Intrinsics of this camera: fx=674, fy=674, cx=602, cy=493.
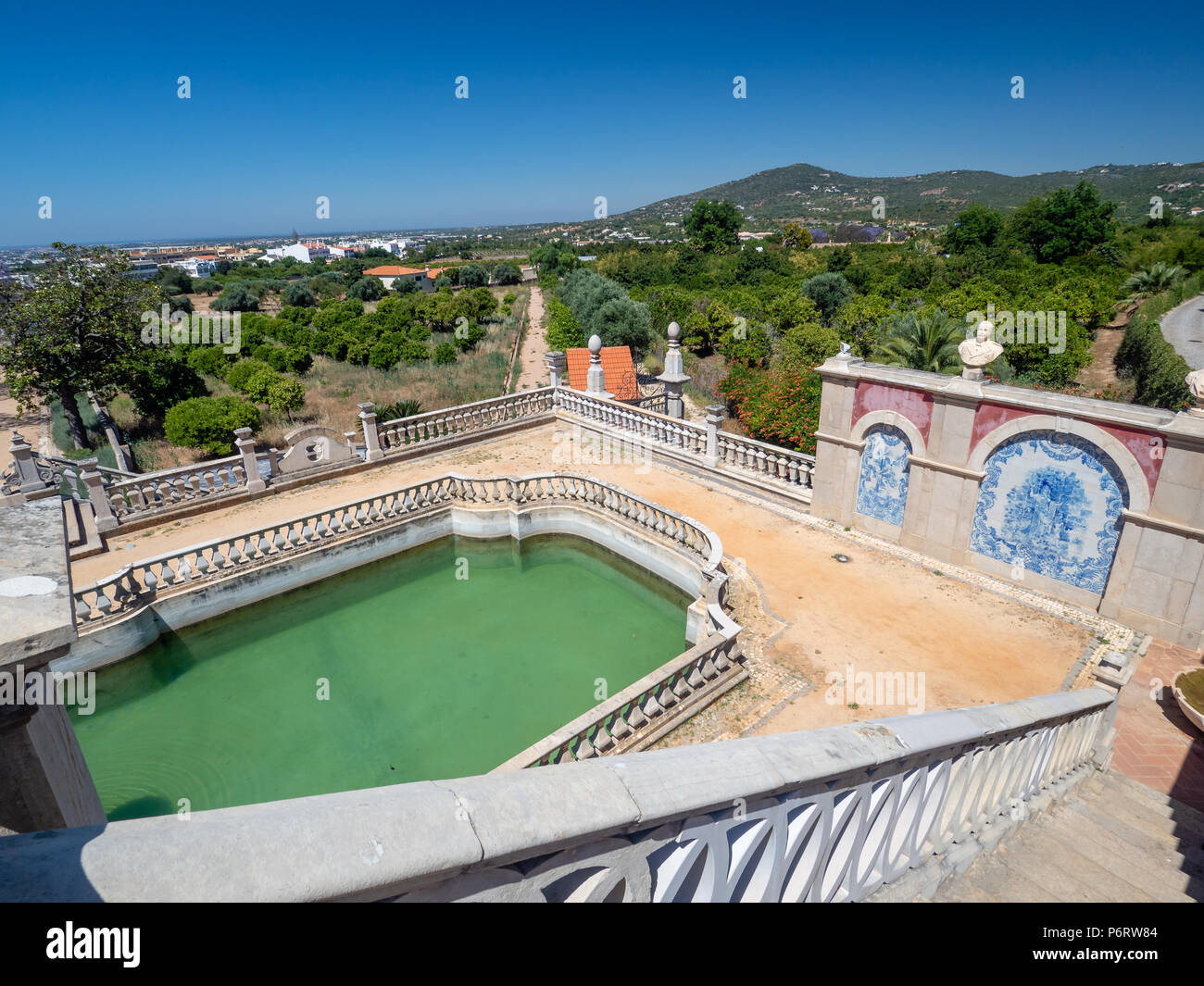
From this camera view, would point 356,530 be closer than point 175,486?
Yes

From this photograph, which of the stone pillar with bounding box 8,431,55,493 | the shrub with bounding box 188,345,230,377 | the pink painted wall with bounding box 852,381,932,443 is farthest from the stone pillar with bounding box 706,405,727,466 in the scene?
the shrub with bounding box 188,345,230,377

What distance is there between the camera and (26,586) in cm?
193

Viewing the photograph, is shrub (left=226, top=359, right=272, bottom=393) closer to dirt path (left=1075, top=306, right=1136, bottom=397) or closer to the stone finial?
the stone finial

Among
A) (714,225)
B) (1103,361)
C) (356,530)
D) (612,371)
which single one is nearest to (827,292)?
(1103,361)

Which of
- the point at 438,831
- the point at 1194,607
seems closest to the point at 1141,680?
the point at 1194,607

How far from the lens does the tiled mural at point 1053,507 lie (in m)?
9.57

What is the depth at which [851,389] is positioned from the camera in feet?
40.1

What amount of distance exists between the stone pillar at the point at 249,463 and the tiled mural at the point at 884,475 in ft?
41.3

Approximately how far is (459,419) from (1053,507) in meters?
13.8

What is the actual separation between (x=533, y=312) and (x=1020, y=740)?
65.5 meters

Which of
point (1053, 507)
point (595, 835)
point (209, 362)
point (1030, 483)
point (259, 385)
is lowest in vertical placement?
point (1053, 507)

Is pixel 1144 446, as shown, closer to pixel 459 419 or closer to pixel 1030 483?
pixel 1030 483

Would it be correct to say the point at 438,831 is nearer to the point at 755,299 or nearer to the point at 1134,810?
the point at 1134,810
